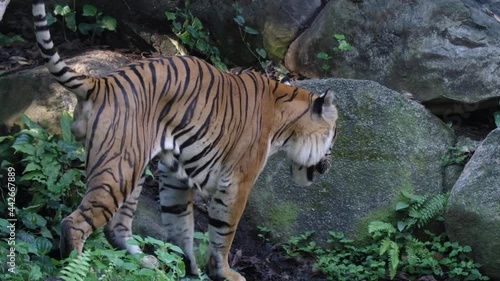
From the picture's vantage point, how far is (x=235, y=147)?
21.3 feet

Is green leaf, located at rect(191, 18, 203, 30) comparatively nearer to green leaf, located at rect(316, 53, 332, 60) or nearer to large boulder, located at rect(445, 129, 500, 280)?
green leaf, located at rect(316, 53, 332, 60)

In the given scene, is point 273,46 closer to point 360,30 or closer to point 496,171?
point 360,30

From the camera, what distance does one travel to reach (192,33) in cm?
1035

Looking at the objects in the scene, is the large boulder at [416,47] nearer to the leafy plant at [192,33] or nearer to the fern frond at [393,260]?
the leafy plant at [192,33]

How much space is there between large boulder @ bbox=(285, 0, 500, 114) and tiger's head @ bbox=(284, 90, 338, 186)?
277 centimetres

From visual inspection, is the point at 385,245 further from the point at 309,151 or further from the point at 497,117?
the point at 497,117

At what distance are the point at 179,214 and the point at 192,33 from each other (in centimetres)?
399

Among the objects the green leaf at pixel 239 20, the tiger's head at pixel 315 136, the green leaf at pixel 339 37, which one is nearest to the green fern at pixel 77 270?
the tiger's head at pixel 315 136

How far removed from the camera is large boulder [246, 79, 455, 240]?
841cm

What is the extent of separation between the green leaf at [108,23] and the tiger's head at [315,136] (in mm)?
3789

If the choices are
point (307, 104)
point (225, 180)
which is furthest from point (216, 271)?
point (307, 104)

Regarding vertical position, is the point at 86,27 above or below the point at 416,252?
above

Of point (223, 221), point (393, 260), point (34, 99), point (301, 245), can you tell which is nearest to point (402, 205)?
point (393, 260)

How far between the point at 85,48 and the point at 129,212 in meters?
3.84
